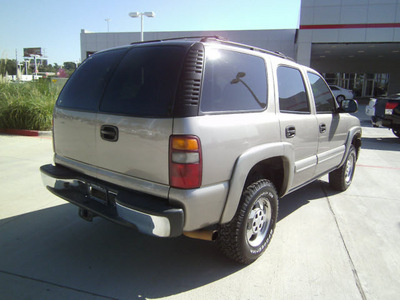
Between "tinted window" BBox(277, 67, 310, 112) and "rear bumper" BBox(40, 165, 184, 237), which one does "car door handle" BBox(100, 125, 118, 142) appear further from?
"tinted window" BBox(277, 67, 310, 112)

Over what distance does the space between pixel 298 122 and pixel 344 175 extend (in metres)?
2.15

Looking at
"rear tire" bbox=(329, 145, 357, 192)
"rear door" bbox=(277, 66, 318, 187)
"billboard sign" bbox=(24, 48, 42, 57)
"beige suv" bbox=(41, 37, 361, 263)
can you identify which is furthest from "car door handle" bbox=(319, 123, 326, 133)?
"billboard sign" bbox=(24, 48, 42, 57)

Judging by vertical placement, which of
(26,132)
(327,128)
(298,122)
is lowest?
(26,132)

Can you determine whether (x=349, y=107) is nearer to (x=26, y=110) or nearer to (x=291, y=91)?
(x=291, y=91)

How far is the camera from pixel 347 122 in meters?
4.69

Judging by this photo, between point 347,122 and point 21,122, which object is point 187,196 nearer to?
point 347,122

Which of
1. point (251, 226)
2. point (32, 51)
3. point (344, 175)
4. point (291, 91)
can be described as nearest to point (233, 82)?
point (291, 91)

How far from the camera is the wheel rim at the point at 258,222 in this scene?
113 inches

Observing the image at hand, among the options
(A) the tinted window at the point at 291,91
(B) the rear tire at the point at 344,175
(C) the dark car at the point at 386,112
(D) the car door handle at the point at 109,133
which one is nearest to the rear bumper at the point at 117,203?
(D) the car door handle at the point at 109,133

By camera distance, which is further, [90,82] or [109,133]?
[90,82]

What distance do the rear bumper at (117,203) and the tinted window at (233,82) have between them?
2.66ft

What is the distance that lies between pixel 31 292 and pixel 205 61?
7.56ft

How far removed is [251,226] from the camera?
114 inches

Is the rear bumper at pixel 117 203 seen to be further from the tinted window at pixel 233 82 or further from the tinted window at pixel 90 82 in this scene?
the tinted window at pixel 233 82
